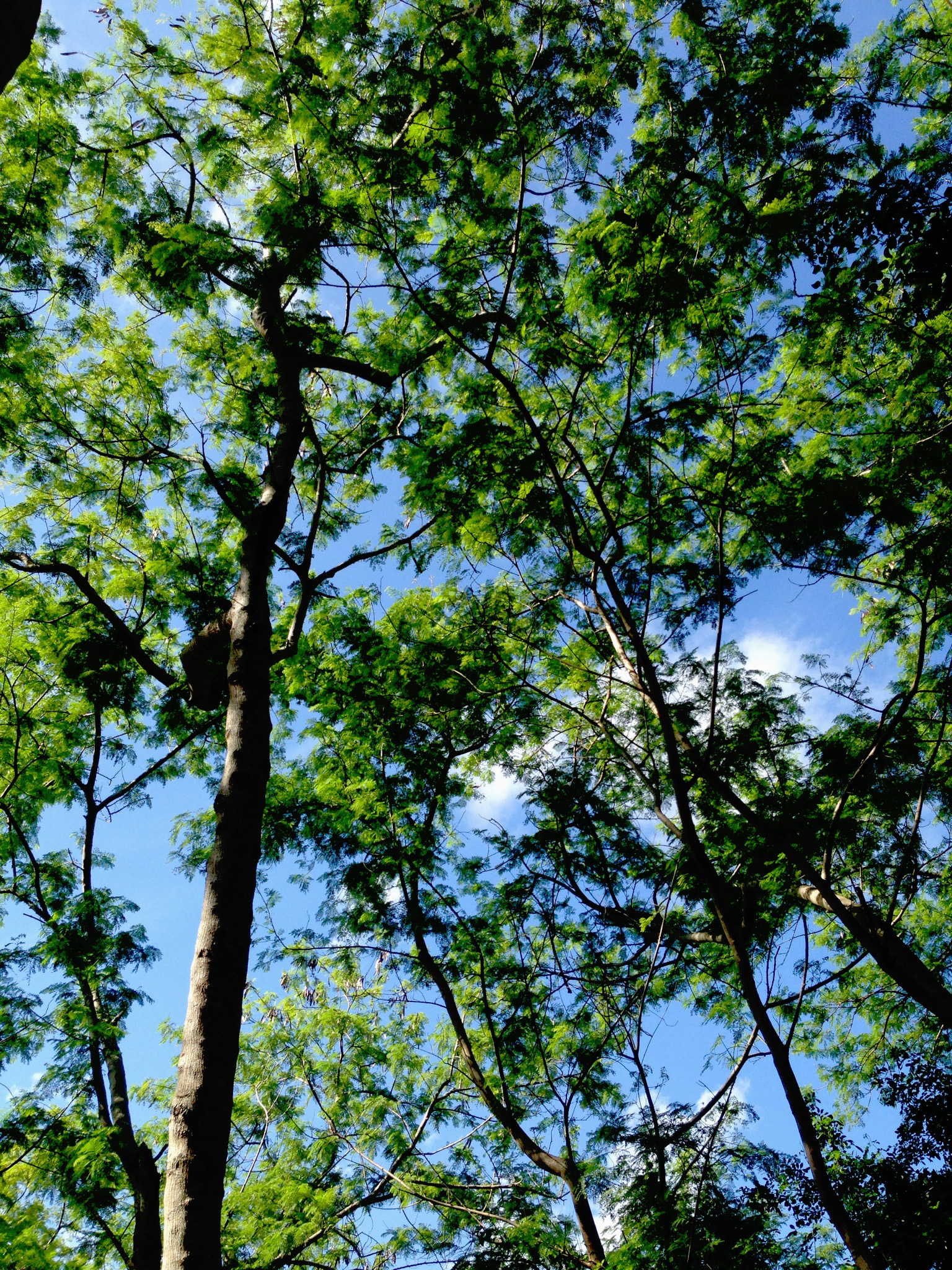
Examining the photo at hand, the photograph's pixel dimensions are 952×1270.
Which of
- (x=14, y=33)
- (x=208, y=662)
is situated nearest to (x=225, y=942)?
(x=208, y=662)

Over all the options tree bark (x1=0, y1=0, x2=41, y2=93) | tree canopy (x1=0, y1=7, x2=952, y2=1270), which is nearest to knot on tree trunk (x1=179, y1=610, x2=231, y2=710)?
tree canopy (x1=0, y1=7, x2=952, y2=1270)

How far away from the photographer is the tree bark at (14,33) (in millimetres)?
2006

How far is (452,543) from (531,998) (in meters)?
4.10

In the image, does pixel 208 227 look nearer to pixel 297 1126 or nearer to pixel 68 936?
pixel 68 936

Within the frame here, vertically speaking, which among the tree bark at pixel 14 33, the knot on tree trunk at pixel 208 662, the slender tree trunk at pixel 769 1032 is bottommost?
the slender tree trunk at pixel 769 1032

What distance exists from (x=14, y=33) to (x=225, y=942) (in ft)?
11.0

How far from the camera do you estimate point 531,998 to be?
709cm

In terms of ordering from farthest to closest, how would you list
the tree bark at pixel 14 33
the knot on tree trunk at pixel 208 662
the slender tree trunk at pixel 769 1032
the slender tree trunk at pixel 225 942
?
the knot on tree trunk at pixel 208 662 → the slender tree trunk at pixel 769 1032 → the slender tree trunk at pixel 225 942 → the tree bark at pixel 14 33

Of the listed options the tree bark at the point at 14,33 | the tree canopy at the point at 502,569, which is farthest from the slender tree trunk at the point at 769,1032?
the tree bark at the point at 14,33

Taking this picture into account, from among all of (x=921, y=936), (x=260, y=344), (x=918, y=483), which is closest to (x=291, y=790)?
(x=260, y=344)

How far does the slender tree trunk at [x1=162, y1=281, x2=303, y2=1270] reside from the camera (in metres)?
3.02

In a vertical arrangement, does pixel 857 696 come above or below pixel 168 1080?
below

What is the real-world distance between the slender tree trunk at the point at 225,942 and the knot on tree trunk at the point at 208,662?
0.40 m

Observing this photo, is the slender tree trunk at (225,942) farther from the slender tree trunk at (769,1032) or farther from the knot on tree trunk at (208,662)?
the slender tree trunk at (769,1032)
